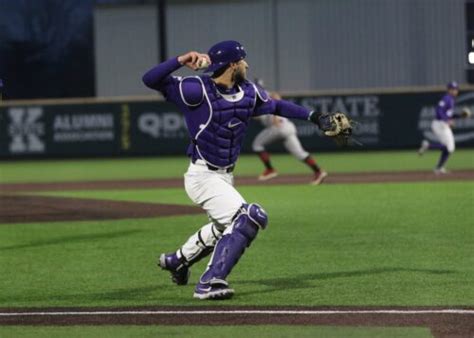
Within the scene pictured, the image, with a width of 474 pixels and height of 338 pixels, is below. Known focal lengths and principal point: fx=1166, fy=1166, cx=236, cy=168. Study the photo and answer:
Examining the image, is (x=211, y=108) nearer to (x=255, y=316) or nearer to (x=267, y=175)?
(x=255, y=316)

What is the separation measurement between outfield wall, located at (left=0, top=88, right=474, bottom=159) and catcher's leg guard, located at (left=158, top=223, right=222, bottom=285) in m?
29.1

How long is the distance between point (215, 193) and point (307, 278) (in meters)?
1.56

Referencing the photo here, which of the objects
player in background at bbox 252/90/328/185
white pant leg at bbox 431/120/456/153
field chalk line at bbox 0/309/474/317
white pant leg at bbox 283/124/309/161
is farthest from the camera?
white pant leg at bbox 431/120/456/153

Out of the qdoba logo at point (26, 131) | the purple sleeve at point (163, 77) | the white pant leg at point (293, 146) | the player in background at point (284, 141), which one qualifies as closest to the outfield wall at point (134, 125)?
the qdoba logo at point (26, 131)

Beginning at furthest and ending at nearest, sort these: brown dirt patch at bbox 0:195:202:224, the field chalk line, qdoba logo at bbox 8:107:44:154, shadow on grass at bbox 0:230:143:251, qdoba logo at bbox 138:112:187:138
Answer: qdoba logo at bbox 8:107:44:154
qdoba logo at bbox 138:112:187:138
brown dirt patch at bbox 0:195:202:224
shadow on grass at bbox 0:230:143:251
the field chalk line

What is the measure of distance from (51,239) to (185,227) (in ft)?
6.61

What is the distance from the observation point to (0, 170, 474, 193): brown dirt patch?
25344 millimetres

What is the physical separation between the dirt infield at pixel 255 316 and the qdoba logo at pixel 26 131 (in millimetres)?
32213

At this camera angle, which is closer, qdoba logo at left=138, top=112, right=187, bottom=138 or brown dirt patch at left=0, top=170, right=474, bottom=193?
brown dirt patch at left=0, top=170, right=474, bottom=193

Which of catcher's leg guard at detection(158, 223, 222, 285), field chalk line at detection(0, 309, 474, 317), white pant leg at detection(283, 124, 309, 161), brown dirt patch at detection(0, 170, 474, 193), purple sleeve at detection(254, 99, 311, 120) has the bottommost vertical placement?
brown dirt patch at detection(0, 170, 474, 193)

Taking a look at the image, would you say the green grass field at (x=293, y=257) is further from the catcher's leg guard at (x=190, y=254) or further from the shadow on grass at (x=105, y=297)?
the catcher's leg guard at (x=190, y=254)

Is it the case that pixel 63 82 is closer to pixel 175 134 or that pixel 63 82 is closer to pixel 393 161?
pixel 175 134

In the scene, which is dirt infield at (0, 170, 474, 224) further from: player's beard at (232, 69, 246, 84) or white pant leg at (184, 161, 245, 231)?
player's beard at (232, 69, 246, 84)

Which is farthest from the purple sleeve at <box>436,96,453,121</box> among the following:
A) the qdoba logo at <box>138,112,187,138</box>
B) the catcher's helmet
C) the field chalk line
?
the field chalk line
